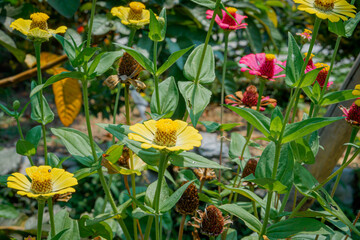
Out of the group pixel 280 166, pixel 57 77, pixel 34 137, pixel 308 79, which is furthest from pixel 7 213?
pixel 308 79

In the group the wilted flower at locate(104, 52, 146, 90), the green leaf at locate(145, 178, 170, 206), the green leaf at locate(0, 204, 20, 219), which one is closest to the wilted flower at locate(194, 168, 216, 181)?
the green leaf at locate(145, 178, 170, 206)

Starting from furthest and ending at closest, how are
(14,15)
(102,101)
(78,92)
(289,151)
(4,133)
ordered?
(4,133), (102,101), (78,92), (14,15), (289,151)

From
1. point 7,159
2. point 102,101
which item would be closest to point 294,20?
point 102,101

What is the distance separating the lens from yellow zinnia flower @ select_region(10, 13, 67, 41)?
731 mm

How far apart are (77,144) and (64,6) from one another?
85 cm

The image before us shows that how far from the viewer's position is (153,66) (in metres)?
0.73

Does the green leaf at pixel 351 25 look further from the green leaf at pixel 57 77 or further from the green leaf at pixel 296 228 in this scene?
the green leaf at pixel 57 77

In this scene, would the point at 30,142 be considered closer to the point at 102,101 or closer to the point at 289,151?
the point at 289,151

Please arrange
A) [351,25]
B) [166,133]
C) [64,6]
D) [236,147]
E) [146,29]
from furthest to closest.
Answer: [146,29]
[64,6]
[236,147]
[351,25]
[166,133]

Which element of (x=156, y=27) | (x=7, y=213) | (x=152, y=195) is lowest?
(x=7, y=213)

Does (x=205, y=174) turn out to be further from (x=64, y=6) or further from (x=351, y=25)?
(x=64, y=6)

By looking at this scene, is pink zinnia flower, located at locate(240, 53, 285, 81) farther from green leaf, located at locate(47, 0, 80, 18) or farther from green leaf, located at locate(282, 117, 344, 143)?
green leaf, located at locate(47, 0, 80, 18)

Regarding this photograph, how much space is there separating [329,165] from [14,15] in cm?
136

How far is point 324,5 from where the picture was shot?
0.63 m
